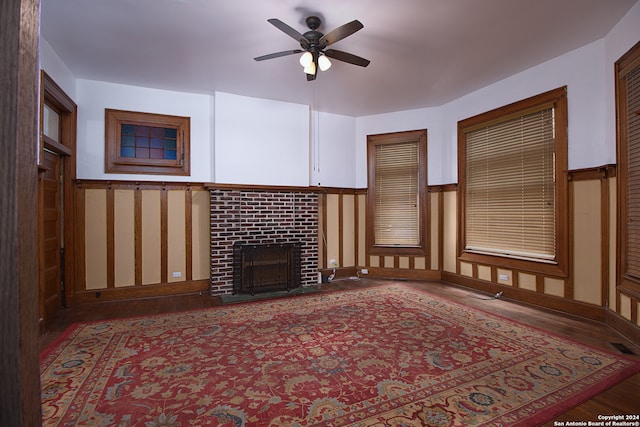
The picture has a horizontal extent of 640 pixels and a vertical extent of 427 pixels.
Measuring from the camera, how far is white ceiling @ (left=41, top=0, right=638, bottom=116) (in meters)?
2.67

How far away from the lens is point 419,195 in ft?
17.5

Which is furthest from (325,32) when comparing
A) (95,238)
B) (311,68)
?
(95,238)

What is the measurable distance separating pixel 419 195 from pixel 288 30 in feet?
12.0

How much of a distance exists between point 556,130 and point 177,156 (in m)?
5.19

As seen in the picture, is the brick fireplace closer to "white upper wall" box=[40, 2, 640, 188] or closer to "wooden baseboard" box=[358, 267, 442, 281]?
"white upper wall" box=[40, 2, 640, 188]

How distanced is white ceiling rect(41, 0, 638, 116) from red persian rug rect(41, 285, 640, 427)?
3.05 m

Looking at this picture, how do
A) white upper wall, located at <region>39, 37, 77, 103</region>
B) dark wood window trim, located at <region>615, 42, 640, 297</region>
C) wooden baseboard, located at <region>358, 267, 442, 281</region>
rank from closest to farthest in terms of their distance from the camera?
dark wood window trim, located at <region>615, 42, 640, 297</region>
white upper wall, located at <region>39, 37, 77, 103</region>
wooden baseboard, located at <region>358, 267, 442, 281</region>

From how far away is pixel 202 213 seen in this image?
4.64 metres

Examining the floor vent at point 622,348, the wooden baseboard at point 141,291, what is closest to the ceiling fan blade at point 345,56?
the floor vent at point 622,348

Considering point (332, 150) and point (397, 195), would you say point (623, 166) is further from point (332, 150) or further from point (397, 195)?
point (332, 150)

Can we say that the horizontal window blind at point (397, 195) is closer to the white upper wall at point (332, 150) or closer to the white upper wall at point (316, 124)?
the white upper wall at point (316, 124)

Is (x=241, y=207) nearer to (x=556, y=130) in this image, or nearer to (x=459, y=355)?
(x=459, y=355)

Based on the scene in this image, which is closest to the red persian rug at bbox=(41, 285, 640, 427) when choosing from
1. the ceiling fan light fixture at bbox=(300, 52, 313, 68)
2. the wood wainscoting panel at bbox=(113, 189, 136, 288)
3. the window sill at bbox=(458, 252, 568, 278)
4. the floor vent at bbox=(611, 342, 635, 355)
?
the floor vent at bbox=(611, 342, 635, 355)

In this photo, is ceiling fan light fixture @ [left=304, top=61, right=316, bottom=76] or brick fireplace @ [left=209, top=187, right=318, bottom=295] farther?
brick fireplace @ [left=209, top=187, right=318, bottom=295]
